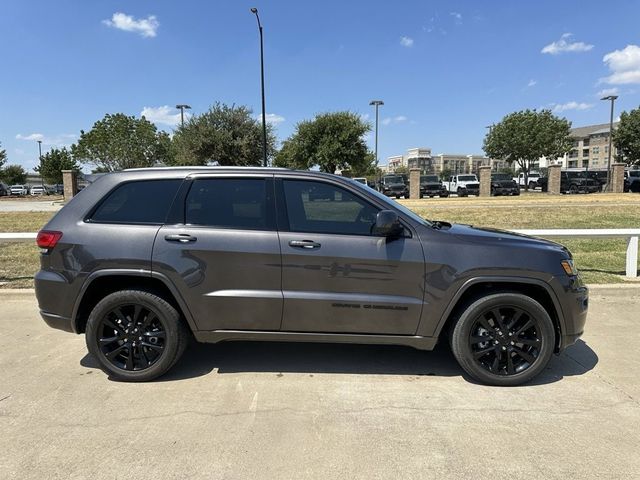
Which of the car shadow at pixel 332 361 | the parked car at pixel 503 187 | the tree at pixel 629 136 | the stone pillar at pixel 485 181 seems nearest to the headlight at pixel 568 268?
the car shadow at pixel 332 361

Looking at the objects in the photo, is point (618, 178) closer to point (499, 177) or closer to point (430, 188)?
point (499, 177)

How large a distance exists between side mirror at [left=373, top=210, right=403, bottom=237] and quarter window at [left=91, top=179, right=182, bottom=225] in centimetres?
177

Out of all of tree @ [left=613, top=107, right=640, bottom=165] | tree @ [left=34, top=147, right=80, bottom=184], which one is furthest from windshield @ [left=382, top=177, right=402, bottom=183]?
tree @ [left=34, top=147, right=80, bottom=184]

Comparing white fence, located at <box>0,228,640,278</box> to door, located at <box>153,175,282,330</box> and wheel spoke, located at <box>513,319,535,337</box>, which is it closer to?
wheel spoke, located at <box>513,319,535,337</box>

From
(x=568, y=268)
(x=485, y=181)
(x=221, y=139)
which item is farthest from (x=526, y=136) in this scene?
(x=568, y=268)

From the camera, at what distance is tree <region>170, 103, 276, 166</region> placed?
30500 millimetres

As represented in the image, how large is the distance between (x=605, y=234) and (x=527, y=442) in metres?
5.28

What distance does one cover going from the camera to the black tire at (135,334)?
3.80m

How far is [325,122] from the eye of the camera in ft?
118

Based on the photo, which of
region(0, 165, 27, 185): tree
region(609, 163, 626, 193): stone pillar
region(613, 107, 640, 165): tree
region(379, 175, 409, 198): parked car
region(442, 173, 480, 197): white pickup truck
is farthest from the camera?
region(0, 165, 27, 185): tree

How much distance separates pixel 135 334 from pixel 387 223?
233 centimetres

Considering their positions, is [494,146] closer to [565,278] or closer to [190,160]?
[190,160]

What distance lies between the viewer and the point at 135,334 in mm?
3865

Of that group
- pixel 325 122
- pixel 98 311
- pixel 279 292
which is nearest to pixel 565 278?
pixel 279 292
